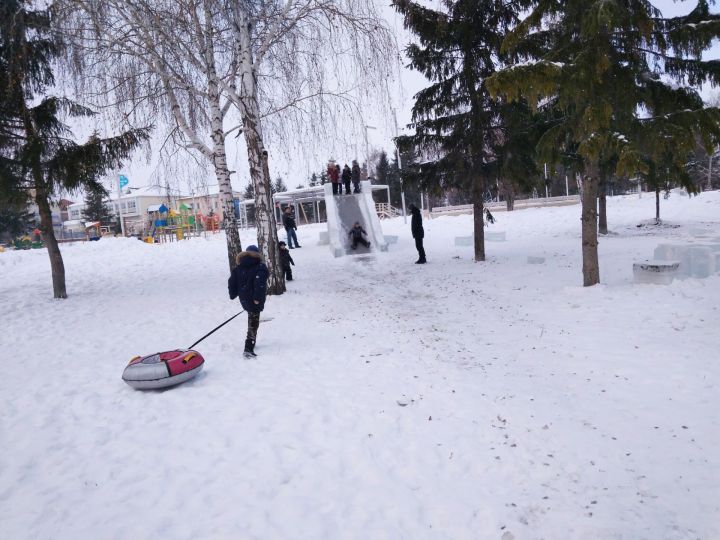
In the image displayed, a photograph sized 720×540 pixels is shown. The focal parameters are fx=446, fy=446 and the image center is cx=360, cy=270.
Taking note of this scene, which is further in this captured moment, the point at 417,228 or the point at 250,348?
the point at 417,228

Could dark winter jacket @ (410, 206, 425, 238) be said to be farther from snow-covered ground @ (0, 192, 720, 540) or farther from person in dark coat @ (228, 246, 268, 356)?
person in dark coat @ (228, 246, 268, 356)

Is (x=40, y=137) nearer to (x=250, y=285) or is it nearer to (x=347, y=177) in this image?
(x=250, y=285)

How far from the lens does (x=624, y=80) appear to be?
7301mm

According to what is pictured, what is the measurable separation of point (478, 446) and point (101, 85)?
10683 mm

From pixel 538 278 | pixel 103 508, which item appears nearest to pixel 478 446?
pixel 103 508

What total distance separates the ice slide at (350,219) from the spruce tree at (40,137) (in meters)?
8.76

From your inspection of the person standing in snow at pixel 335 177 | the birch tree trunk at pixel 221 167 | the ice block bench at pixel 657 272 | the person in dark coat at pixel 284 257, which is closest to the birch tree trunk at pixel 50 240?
the birch tree trunk at pixel 221 167

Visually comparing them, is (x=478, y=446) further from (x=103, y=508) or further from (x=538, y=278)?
(x=538, y=278)

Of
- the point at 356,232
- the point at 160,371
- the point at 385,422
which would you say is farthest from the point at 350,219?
the point at 385,422

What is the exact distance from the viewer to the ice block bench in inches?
322

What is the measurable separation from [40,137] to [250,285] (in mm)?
7491

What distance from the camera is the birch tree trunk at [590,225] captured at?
27.4 ft

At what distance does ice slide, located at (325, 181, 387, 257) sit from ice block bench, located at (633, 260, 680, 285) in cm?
1033

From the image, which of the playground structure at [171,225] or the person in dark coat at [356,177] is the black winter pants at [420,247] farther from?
the playground structure at [171,225]
